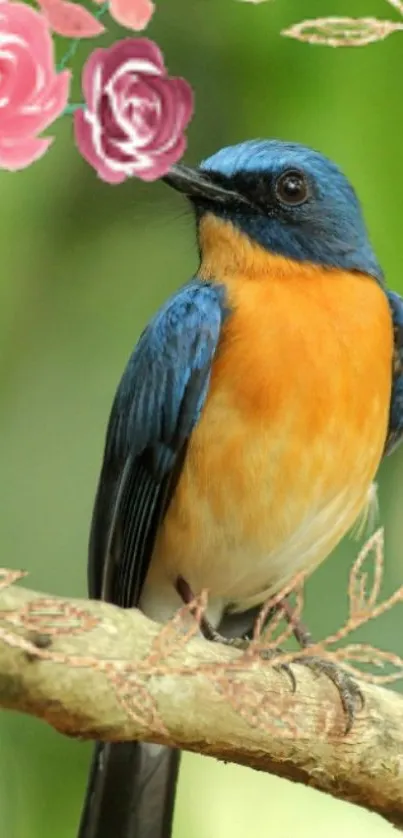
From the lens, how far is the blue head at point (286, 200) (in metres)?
1.12

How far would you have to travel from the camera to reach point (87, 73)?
1.05m

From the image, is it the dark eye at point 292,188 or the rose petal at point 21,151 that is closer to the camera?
the rose petal at point 21,151

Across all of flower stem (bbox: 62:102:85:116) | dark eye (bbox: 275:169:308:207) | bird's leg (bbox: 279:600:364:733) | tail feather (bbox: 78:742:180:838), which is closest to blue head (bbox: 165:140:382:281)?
dark eye (bbox: 275:169:308:207)

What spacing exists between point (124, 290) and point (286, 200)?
181 millimetres

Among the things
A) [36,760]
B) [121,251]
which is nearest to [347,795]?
[36,760]

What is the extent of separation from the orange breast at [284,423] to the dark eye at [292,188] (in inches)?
2.3

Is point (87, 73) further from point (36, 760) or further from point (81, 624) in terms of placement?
point (36, 760)

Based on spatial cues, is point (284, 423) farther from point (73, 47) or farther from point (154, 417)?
point (73, 47)

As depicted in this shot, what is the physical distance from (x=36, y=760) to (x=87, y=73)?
1.97 feet

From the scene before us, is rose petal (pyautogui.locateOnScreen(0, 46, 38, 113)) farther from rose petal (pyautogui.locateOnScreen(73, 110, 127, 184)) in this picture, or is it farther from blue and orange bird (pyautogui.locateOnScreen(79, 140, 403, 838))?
blue and orange bird (pyautogui.locateOnScreen(79, 140, 403, 838))

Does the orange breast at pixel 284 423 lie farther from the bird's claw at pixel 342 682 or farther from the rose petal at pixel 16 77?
the rose petal at pixel 16 77

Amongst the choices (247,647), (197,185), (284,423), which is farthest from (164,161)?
(247,647)

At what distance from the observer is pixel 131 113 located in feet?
3.43
